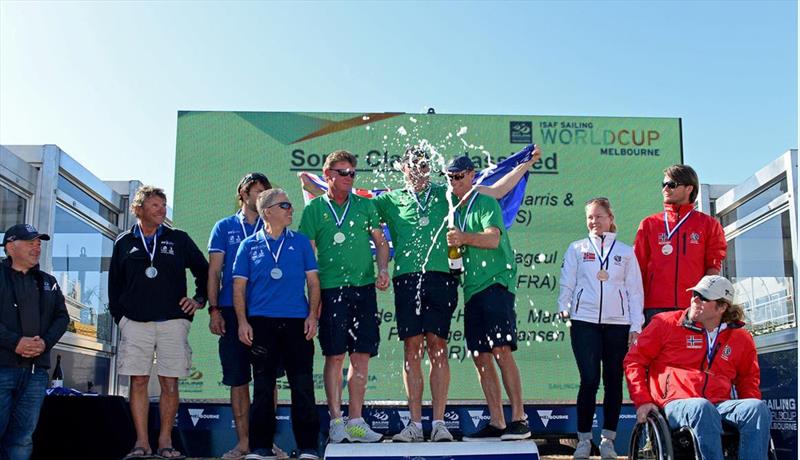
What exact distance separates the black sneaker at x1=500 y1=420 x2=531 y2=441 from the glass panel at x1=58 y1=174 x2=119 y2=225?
3.69 metres

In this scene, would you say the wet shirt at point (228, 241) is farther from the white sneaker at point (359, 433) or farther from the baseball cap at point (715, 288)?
the baseball cap at point (715, 288)

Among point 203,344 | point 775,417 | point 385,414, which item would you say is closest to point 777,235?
point 775,417

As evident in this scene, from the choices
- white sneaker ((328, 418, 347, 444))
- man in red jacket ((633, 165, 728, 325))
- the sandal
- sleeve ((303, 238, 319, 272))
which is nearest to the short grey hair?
sleeve ((303, 238, 319, 272))

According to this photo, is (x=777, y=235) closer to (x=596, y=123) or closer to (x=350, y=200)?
(x=596, y=123)

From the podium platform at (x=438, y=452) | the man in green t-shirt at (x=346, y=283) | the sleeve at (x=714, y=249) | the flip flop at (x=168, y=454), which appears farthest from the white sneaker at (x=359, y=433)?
the sleeve at (x=714, y=249)

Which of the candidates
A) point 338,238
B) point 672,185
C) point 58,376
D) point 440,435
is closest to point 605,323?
point 672,185

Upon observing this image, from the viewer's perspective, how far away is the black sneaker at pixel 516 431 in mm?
4172

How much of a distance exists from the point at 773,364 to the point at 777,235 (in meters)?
0.97

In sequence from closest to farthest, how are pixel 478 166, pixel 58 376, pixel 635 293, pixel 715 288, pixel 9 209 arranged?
pixel 715 288, pixel 635 293, pixel 9 209, pixel 58 376, pixel 478 166

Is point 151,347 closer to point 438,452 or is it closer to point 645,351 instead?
point 438,452

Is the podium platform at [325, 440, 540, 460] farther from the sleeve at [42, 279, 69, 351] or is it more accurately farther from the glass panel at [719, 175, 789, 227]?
the glass panel at [719, 175, 789, 227]

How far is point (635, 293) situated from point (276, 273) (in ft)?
6.43

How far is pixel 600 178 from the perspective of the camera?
716 cm

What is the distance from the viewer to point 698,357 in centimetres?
397
